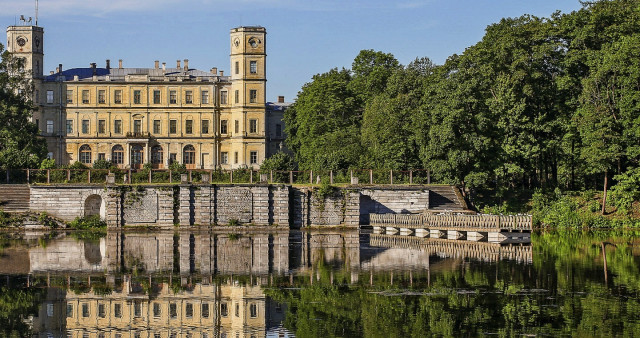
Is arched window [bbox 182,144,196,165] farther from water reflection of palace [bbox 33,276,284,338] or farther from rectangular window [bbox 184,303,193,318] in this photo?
rectangular window [bbox 184,303,193,318]

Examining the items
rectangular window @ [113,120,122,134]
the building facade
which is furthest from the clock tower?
rectangular window @ [113,120,122,134]

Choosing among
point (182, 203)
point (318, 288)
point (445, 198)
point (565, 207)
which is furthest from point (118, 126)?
point (318, 288)

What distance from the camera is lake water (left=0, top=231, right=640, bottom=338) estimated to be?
23.2 metres

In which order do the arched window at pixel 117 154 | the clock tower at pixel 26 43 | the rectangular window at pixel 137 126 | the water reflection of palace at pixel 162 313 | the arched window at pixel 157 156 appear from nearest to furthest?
the water reflection of palace at pixel 162 313 → the clock tower at pixel 26 43 → the arched window at pixel 117 154 → the arched window at pixel 157 156 → the rectangular window at pixel 137 126

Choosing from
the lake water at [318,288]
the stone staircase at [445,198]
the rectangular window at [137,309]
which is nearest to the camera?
the lake water at [318,288]

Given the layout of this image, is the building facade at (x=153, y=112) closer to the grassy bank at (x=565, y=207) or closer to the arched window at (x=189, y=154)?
the arched window at (x=189, y=154)

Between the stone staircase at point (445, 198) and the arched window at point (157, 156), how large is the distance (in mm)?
37050

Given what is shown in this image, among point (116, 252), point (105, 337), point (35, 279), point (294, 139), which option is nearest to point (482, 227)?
point (116, 252)

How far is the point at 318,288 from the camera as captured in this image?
28656 mm

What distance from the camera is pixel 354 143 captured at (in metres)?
63.3

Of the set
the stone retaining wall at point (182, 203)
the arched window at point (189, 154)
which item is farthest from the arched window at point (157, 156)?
the stone retaining wall at point (182, 203)

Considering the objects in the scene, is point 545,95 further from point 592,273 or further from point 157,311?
point 157,311

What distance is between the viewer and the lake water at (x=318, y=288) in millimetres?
23203

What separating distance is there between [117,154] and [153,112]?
16.0 ft
